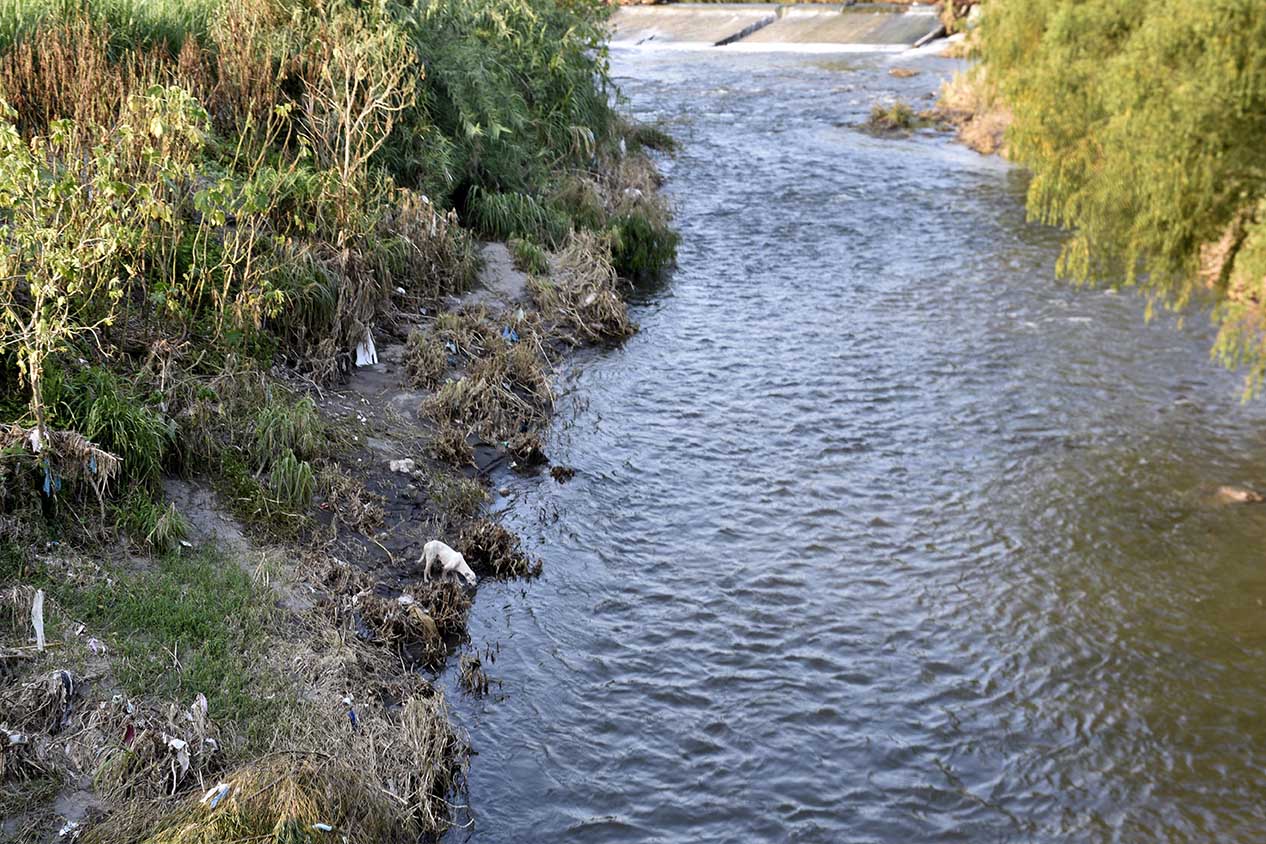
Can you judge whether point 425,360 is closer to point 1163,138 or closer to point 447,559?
point 447,559

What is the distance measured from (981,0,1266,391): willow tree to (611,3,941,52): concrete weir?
24.7 meters

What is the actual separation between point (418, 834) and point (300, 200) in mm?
6896

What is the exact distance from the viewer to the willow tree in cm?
908

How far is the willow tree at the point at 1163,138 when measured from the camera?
9.08 metres

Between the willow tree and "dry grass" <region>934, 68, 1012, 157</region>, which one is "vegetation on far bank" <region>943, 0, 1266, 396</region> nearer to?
the willow tree

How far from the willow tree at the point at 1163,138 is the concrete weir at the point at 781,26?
81.0 feet

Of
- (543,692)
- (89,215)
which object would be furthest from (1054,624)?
(89,215)

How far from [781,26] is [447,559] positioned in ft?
114

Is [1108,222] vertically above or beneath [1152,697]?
above

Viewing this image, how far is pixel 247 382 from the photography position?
30.8ft

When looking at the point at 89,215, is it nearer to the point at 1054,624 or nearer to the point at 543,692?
the point at 543,692

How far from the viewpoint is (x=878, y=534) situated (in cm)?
984

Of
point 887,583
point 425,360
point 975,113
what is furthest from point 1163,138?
point 975,113

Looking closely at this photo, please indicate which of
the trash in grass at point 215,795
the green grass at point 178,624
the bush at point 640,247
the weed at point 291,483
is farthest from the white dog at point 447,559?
the bush at point 640,247
